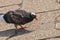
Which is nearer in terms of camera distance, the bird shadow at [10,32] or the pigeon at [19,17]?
the pigeon at [19,17]

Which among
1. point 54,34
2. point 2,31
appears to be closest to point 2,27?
point 2,31

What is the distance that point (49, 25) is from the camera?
20.5ft

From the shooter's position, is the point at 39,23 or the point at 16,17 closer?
the point at 16,17

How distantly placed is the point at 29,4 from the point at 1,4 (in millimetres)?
685

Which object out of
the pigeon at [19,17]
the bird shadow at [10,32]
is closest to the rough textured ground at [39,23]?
the bird shadow at [10,32]

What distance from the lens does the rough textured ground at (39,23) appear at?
590 cm

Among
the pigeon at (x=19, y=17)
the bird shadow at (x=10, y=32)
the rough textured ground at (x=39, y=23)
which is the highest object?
the pigeon at (x=19, y=17)

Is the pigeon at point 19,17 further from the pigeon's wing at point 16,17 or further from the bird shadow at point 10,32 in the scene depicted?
the bird shadow at point 10,32

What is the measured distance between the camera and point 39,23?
6.37 m

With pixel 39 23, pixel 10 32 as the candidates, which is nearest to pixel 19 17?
pixel 10 32

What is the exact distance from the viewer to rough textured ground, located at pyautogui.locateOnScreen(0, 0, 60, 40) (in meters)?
5.90

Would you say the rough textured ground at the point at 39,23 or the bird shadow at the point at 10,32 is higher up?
the rough textured ground at the point at 39,23

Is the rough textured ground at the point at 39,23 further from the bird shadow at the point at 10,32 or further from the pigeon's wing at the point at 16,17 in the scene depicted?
the pigeon's wing at the point at 16,17

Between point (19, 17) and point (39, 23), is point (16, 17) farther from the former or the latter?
point (39, 23)
